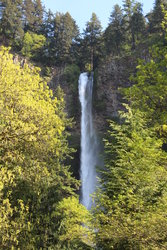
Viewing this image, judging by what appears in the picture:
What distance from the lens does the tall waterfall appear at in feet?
121

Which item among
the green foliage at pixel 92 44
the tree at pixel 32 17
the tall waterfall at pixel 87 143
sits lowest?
the tall waterfall at pixel 87 143

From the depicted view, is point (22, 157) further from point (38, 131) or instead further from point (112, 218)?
point (112, 218)

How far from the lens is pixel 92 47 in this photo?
2056 inches

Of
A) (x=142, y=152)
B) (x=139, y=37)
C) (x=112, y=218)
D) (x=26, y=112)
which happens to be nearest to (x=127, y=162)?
(x=142, y=152)

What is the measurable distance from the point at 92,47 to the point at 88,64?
12.6 feet

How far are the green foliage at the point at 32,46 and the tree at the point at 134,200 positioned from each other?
48.8 meters

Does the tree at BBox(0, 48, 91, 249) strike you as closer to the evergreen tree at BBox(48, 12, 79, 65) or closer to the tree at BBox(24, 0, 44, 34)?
the evergreen tree at BBox(48, 12, 79, 65)

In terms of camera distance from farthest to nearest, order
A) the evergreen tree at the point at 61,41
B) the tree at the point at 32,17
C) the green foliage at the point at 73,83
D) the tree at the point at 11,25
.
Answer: the tree at the point at 32,17, the tree at the point at 11,25, the evergreen tree at the point at 61,41, the green foliage at the point at 73,83

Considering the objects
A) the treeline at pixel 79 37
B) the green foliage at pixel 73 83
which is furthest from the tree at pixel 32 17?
the green foliage at pixel 73 83

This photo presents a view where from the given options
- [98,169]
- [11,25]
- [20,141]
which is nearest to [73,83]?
[11,25]

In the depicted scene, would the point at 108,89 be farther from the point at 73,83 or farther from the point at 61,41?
the point at 61,41

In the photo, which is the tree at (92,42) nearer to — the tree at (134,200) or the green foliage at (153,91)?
the green foliage at (153,91)

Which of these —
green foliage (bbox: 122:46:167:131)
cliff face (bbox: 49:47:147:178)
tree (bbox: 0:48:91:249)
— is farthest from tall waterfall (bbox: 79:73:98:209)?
tree (bbox: 0:48:91:249)

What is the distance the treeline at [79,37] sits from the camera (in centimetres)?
4972
